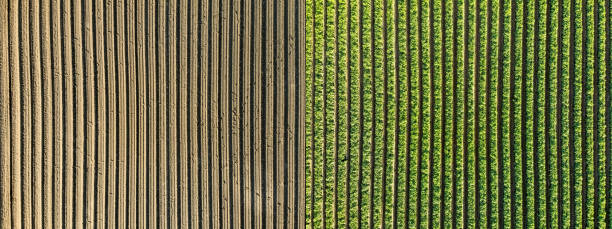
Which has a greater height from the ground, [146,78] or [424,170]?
[146,78]

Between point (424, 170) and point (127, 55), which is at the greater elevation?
point (127, 55)

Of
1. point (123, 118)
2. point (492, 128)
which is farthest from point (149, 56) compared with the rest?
point (492, 128)

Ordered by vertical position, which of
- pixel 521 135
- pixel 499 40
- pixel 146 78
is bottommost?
pixel 521 135

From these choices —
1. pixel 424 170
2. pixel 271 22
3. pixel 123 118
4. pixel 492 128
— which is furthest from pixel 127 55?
pixel 492 128

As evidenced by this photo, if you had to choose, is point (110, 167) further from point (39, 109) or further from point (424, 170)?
point (424, 170)

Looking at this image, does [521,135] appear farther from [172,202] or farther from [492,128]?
[172,202]

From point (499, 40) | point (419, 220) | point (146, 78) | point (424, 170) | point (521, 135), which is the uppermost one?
point (499, 40)
